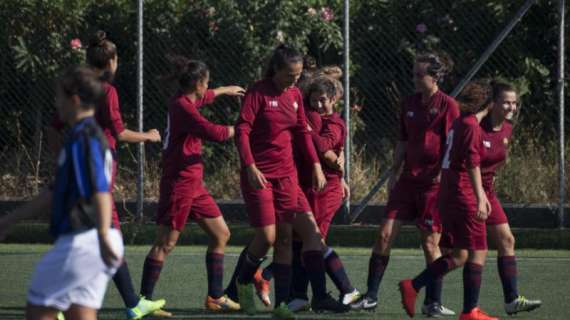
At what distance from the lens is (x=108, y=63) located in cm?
793

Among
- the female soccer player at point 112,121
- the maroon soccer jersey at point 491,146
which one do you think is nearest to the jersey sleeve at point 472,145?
the maroon soccer jersey at point 491,146

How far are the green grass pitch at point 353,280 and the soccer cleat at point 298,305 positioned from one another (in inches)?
3.5

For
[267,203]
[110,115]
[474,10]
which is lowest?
[267,203]

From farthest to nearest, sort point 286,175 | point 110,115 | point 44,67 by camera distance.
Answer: point 44,67 < point 286,175 < point 110,115

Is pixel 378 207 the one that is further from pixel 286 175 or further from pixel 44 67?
pixel 286 175

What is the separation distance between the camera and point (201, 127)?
846 cm

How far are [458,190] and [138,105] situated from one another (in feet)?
20.8

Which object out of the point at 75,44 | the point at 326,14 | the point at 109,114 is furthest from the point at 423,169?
the point at 75,44

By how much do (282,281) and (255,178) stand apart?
0.77 meters

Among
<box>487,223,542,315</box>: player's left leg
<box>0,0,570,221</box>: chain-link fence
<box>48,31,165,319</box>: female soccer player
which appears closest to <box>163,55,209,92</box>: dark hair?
<box>48,31,165,319</box>: female soccer player

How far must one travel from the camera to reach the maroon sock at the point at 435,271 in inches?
325

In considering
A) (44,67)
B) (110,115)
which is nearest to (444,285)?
(110,115)

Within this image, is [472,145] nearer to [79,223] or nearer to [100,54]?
[100,54]

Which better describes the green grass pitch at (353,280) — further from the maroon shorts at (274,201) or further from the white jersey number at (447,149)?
the white jersey number at (447,149)
